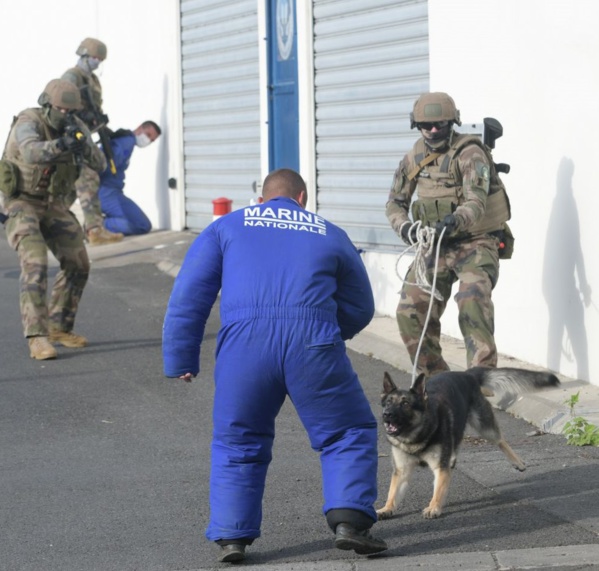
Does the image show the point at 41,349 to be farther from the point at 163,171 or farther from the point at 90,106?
the point at 163,171

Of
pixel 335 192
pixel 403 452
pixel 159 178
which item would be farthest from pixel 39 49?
pixel 403 452

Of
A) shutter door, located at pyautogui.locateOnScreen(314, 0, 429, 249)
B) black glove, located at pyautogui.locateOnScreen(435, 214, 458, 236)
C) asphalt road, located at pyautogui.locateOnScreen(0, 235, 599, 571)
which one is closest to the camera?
asphalt road, located at pyautogui.locateOnScreen(0, 235, 599, 571)

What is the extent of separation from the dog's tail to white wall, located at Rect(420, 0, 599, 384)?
160cm

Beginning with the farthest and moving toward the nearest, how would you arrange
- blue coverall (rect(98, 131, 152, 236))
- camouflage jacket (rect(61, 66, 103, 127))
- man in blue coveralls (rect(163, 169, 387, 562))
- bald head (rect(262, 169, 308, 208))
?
1. blue coverall (rect(98, 131, 152, 236))
2. camouflage jacket (rect(61, 66, 103, 127))
3. bald head (rect(262, 169, 308, 208))
4. man in blue coveralls (rect(163, 169, 387, 562))

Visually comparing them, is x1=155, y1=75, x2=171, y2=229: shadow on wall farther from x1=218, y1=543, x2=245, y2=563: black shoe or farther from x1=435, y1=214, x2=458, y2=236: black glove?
x1=218, y1=543, x2=245, y2=563: black shoe

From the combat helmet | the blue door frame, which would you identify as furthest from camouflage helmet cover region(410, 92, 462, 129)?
the combat helmet

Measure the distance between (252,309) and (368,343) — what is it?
498 cm

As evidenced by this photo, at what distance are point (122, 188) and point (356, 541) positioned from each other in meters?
10.9

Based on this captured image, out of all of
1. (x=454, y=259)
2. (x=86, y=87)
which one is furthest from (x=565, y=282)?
(x=86, y=87)

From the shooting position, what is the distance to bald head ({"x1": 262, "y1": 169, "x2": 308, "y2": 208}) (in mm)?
5430

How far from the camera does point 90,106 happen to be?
559 inches

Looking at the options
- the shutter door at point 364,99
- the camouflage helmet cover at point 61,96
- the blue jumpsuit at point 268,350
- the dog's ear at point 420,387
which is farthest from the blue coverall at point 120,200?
the blue jumpsuit at point 268,350

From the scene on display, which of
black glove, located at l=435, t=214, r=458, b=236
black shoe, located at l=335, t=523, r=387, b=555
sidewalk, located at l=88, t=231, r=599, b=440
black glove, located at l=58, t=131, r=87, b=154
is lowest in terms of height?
black shoe, located at l=335, t=523, r=387, b=555

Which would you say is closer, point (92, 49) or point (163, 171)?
point (92, 49)
